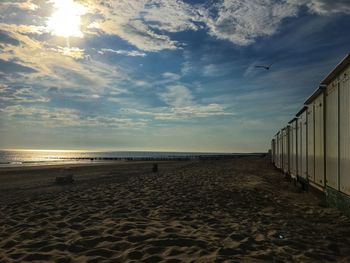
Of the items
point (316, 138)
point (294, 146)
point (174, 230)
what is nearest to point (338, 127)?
point (316, 138)

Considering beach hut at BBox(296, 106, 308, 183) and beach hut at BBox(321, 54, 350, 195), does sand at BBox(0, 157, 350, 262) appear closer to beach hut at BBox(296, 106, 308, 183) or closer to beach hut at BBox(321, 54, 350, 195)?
beach hut at BBox(321, 54, 350, 195)

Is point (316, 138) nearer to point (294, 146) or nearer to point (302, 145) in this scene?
point (302, 145)

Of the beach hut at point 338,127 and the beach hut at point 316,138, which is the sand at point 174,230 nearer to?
the beach hut at point 316,138

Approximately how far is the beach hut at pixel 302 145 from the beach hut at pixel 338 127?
3.76 metres

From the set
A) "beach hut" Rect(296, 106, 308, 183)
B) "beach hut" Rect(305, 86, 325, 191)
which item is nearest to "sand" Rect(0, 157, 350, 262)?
"beach hut" Rect(305, 86, 325, 191)

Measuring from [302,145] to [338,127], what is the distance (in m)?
6.09

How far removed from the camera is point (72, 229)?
24.2ft

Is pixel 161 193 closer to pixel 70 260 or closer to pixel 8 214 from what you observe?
pixel 8 214

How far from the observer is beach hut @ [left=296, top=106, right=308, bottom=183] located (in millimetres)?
13078

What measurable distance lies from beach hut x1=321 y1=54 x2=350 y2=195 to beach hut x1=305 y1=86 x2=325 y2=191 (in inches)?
23.0

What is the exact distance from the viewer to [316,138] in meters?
10.8

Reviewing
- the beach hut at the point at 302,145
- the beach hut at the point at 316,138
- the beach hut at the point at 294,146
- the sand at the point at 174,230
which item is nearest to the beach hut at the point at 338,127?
the beach hut at the point at 316,138

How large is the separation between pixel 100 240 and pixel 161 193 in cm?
635

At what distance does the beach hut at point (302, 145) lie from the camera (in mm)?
13078
